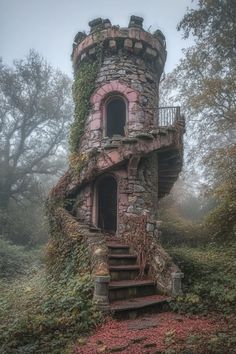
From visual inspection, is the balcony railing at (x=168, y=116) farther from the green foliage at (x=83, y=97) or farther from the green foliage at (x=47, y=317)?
the green foliage at (x=47, y=317)

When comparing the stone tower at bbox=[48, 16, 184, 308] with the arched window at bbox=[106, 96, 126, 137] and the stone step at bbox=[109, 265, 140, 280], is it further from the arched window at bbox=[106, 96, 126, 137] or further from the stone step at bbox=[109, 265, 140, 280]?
the arched window at bbox=[106, 96, 126, 137]

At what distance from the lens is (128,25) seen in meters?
11.1

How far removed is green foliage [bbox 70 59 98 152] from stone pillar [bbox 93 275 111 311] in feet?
19.9

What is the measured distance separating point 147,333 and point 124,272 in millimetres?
2518

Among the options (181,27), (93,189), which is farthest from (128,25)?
(93,189)

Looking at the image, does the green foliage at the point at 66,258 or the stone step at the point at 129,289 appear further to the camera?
the green foliage at the point at 66,258

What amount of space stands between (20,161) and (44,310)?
1898 centimetres

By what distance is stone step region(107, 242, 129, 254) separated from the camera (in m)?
8.29

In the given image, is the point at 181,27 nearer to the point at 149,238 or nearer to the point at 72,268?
the point at 149,238

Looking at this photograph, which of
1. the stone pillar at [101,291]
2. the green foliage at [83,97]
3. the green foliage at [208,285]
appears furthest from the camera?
the green foliage at [83,97]

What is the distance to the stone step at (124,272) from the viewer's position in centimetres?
726

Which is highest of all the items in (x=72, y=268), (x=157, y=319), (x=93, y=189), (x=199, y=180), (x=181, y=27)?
(x=181, y=27)

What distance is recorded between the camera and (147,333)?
498 cm

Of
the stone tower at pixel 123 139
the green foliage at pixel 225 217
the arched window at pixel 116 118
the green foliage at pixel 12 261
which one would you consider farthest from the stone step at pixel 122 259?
the green foliage at pixel 12 261
